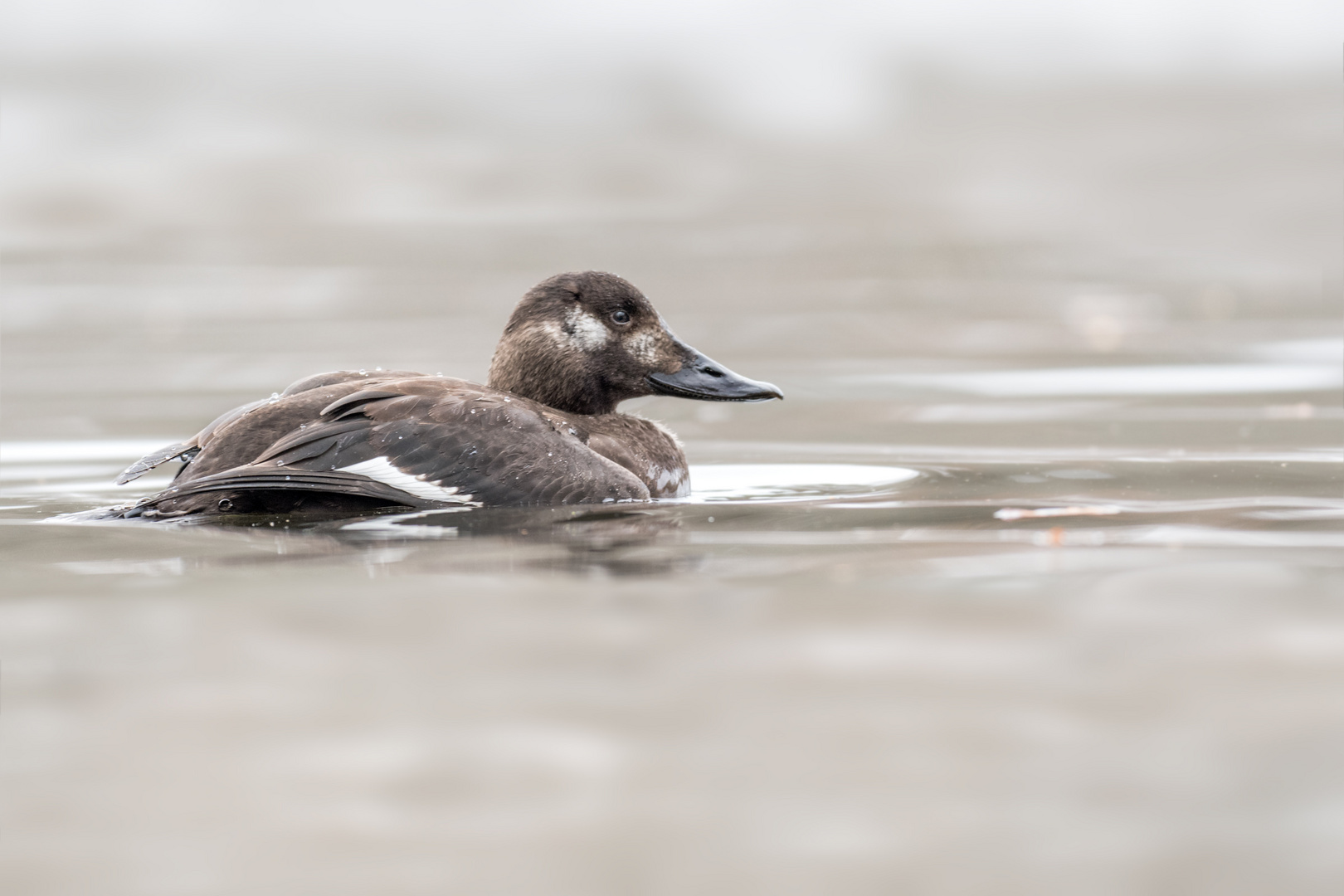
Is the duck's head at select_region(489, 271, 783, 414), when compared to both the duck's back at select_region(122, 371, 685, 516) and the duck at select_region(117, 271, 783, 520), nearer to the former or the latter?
the duck at select_region(117, 271, 783, 520)

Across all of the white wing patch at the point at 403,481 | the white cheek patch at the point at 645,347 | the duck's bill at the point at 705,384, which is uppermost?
the white cheek patch at the point at 645,347

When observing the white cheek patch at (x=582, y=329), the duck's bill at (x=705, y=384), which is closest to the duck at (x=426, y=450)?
the white cheek patch at (x=582, y=329)

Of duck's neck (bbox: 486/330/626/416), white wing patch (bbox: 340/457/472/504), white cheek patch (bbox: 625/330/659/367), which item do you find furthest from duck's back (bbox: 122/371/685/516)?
white cheek patch (bbox: 625/330/659/367)

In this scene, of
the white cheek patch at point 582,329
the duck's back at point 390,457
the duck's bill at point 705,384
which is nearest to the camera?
the duck's back at point 390,457

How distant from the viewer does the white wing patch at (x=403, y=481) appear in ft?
17.9

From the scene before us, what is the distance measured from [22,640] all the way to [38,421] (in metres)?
Answer: 4.83

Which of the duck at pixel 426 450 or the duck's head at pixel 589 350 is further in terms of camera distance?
the duck's head at pixel 589 350

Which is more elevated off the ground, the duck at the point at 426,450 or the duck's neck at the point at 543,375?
the duck's neck at the point at 543,375

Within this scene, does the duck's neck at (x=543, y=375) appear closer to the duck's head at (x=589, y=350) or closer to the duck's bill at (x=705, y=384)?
the duck's head at (x=589, y=350)

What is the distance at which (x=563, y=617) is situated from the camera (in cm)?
396

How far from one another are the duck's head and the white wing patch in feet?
3.66

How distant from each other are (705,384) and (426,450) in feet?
5.16

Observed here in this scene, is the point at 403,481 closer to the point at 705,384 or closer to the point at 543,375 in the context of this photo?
the point at 543,375

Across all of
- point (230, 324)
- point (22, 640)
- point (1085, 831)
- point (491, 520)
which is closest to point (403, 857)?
point (1085, 831)
